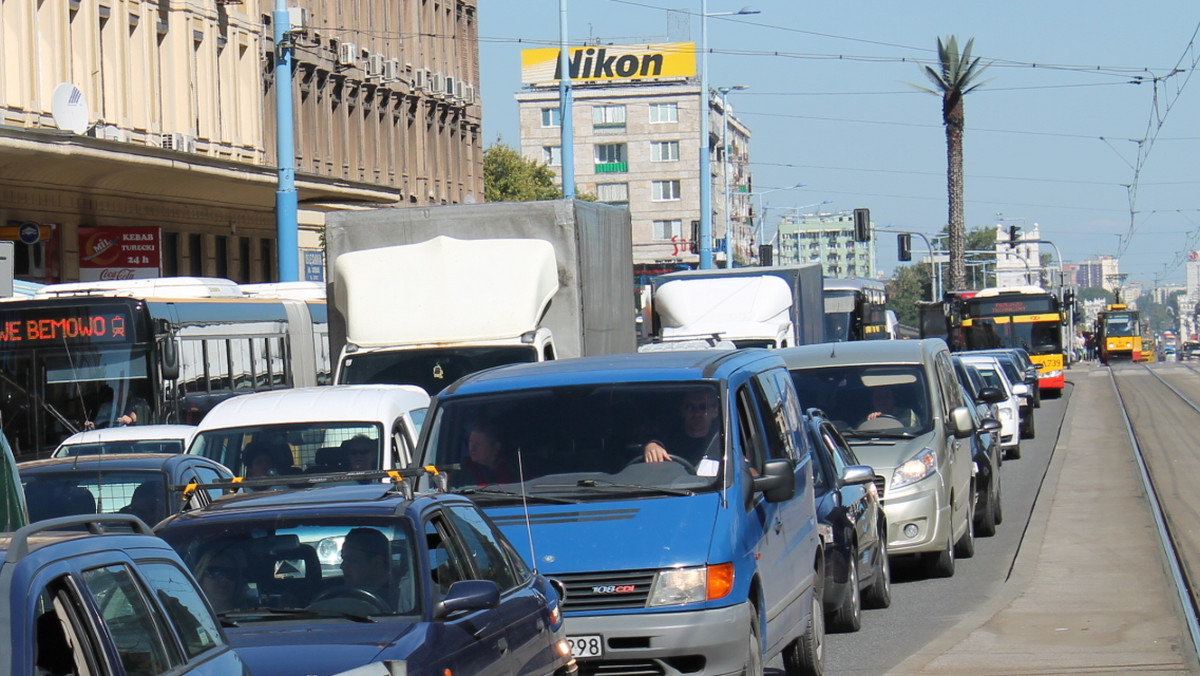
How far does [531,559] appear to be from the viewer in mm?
7961

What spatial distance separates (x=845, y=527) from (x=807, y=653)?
171 cm

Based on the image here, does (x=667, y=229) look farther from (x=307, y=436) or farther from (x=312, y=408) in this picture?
(x=307, y=436)

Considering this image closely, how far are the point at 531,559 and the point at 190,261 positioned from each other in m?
32.8

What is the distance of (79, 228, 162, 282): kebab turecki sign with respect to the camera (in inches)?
1287

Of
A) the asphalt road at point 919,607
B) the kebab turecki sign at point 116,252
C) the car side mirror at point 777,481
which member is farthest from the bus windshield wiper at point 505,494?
the kebab turecki sign at point 116,252

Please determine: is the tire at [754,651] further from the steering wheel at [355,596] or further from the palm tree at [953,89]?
the palm tree at [953,89]

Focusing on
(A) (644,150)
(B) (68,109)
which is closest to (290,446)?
(B) (68,109)

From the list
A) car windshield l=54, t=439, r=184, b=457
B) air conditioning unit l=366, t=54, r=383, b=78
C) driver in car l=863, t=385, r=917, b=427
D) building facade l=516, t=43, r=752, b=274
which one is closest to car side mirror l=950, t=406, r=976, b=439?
driver in car l=863, t=385, r=917, b=427

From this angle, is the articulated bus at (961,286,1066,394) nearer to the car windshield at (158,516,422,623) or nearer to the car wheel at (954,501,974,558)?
the car wheel at (954,501,974,558)

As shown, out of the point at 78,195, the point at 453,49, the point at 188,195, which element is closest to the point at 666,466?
the point at 78,195

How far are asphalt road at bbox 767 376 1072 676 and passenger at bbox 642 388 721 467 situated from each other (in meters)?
1.66

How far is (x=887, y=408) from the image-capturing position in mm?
14094

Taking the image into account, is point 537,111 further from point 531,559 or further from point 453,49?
point 531,559

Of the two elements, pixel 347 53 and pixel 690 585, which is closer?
pixel 690 585
